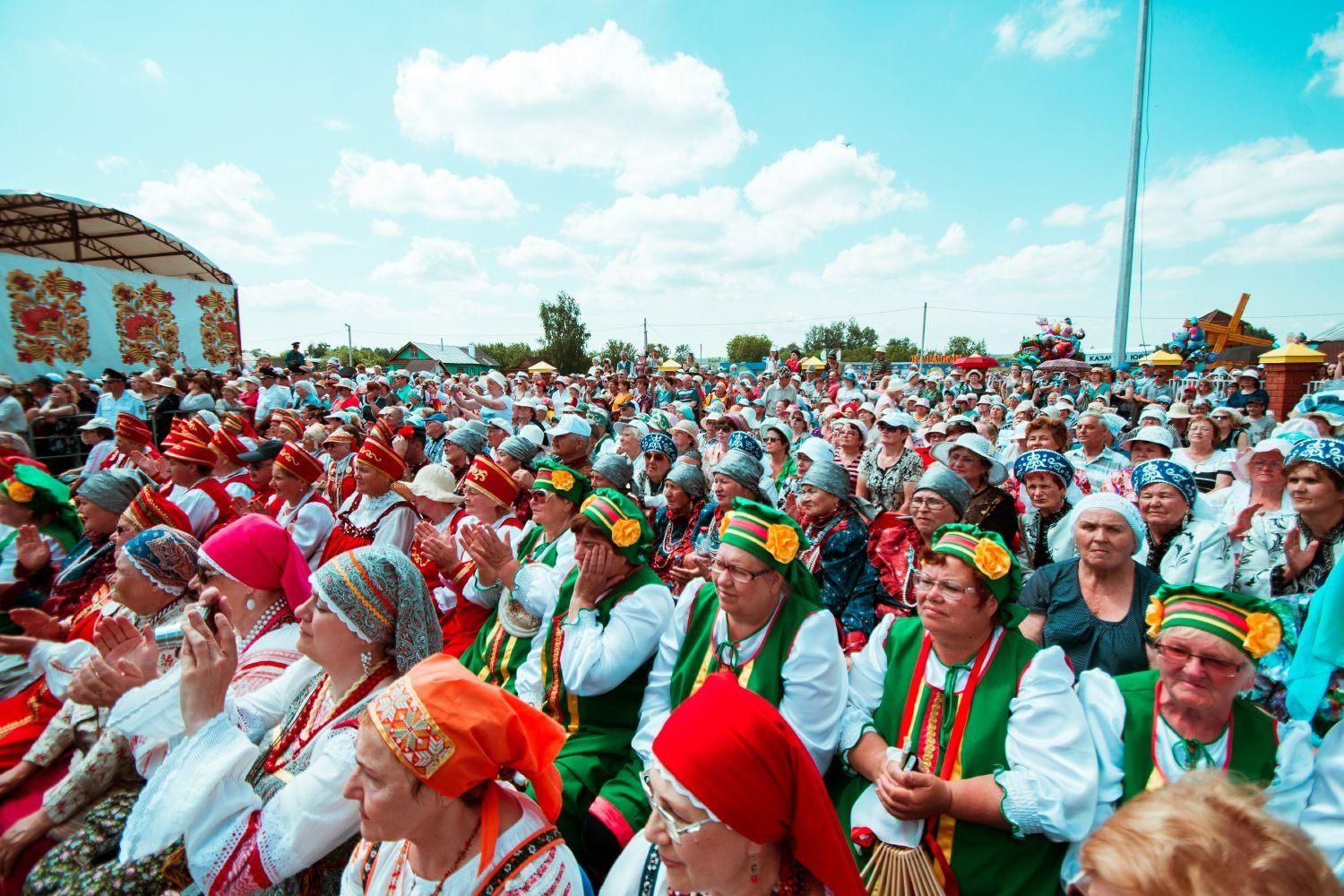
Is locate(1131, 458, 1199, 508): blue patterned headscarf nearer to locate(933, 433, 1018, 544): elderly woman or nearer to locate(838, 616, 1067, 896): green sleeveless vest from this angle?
locate(933, 433, 1018, 544): elderly woman

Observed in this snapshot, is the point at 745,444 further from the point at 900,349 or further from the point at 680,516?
the point at 900,349

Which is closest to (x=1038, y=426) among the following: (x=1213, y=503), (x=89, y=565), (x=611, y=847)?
(x=1213, y=503)

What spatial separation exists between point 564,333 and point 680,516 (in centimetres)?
5007

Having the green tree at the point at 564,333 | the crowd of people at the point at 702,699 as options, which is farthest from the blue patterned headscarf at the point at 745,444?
the green tree at the point at 564,333

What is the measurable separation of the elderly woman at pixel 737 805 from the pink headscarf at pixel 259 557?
7.26 feet

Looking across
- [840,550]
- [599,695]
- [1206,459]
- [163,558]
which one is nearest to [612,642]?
[599,695]

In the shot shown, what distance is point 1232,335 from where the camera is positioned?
77.2ft

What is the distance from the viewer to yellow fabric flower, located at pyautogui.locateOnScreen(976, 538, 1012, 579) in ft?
7.65

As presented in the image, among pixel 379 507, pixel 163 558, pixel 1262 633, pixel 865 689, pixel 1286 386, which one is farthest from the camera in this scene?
pixel 1286 386

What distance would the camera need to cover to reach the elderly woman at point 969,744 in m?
2.08

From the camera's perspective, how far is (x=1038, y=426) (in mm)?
5922

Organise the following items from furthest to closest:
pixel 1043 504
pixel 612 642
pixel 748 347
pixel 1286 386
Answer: pixel 748 347, pixel 1286 386, pixel 1043 504, pixel 612 642

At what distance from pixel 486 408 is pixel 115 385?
5816 millimetres

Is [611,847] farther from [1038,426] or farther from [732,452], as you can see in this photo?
[1038,426]
